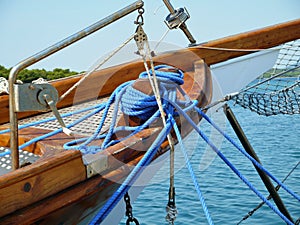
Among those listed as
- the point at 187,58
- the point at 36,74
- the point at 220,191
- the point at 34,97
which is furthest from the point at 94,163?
the point at 36,74

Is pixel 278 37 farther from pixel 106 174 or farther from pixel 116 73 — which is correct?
pixel 106 174

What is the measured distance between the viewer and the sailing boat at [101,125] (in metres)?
1.63

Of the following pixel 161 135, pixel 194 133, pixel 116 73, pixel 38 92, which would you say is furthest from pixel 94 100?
pixel 38 92

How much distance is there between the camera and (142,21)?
6.63ft

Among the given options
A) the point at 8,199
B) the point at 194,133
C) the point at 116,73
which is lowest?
the point at 194,133

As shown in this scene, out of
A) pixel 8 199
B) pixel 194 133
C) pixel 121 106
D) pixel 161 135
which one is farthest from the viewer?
pixel 194 133

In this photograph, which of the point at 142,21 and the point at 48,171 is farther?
the point at 142,21

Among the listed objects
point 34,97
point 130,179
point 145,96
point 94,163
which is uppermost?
point 34,97

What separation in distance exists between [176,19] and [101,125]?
969mm

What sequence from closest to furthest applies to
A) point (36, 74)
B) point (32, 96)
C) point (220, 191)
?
point (32, 96) → point (220, 191) → point (36, 74)

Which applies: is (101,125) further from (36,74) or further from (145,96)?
(36,74)

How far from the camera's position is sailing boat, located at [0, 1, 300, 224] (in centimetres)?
163

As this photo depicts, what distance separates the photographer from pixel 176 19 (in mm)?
2902

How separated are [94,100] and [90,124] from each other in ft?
1.56
